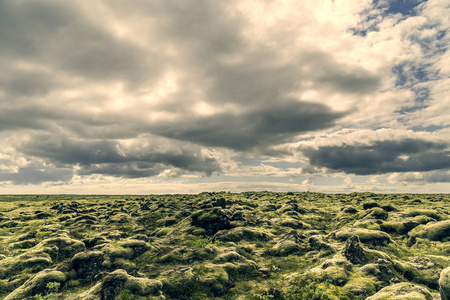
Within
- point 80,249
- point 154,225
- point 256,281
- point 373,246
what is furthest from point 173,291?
point 154,225

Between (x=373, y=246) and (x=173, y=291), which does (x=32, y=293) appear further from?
(x=373, y=246)

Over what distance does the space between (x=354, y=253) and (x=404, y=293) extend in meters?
10.1

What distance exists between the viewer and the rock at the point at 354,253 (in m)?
22.8

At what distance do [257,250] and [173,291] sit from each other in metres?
14.6

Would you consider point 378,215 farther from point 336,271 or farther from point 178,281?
point 178,281

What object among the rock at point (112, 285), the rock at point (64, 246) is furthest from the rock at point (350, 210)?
the rock at point (64, 246)

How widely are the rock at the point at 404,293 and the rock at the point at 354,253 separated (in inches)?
328

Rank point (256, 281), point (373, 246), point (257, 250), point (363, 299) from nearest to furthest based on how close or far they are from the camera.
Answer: point (363, 299)
point (256, 281)
point (373, 246)
point (257, 250)

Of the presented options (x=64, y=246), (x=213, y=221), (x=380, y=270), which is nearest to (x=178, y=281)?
(x=380, y=270)

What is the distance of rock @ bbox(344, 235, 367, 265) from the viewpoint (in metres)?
22.8

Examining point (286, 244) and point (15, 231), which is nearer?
point (286, 244)

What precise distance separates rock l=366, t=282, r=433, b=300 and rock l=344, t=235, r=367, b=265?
8326mm

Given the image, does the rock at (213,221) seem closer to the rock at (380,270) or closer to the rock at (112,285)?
the rock at (112,285)

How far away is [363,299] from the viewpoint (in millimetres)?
16828
